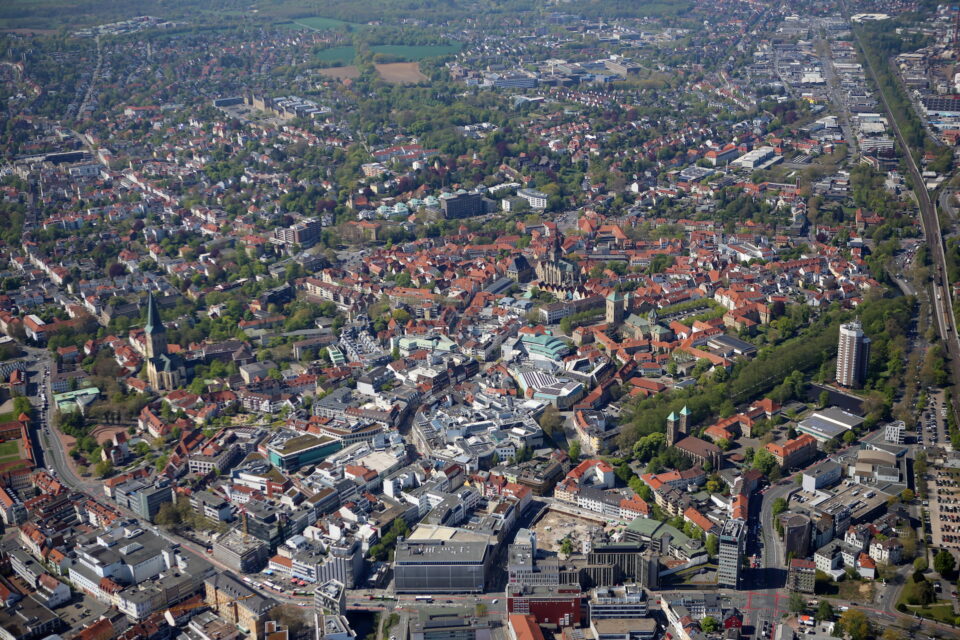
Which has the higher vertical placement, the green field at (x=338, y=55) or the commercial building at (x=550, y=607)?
the green field at (x=338, y=55)

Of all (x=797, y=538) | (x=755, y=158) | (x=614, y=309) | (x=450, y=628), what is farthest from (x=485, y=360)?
(x=755, y=158)

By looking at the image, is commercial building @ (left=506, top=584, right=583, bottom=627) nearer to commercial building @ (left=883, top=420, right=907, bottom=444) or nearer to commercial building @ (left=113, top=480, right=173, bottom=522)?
commercial building @ (left=113, top=480, right=173, bottom=522)

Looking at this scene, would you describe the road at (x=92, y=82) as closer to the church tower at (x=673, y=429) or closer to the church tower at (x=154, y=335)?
the church tower at (x=154, y=335)

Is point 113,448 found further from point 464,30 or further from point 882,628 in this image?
point 464,30

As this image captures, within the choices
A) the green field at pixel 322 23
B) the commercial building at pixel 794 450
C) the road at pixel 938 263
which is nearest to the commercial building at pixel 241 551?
the commercial building at pixel 794 450

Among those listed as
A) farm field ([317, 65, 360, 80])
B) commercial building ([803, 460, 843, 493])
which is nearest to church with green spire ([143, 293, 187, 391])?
commercial building ([803, 460, 843, 493])

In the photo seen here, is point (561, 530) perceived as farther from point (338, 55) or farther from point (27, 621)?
point (338, 55)
